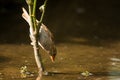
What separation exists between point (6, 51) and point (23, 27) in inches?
76.4

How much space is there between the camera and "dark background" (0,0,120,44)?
23.5ft

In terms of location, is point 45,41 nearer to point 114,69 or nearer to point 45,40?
point 45,40

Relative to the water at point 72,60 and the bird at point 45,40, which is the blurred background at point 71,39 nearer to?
the water at point 72,60

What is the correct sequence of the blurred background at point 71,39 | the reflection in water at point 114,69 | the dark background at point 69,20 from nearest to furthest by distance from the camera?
the reflection in water at point 114,69
the blurred background at point 71,39
the dark background at point 69,20

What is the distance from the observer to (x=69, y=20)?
829 centimetres

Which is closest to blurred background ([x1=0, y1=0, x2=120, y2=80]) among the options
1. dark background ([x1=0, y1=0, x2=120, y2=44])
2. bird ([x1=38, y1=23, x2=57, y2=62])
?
dark background ([x1=0, y1=0, x2=120, y2=44])

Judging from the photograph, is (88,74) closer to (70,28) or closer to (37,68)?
(37,68)

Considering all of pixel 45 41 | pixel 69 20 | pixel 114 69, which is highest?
pixel 45 41

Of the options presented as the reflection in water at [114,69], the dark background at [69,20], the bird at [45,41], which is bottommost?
the reflection in water at [114,69]

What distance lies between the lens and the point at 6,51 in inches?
228

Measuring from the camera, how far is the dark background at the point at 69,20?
716 centimetres

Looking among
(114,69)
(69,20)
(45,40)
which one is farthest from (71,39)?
(45,40)

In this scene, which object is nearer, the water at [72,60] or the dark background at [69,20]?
the water at [72,60]

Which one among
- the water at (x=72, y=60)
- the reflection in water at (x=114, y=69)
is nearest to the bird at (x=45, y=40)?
the water at (x=72, y=60)
